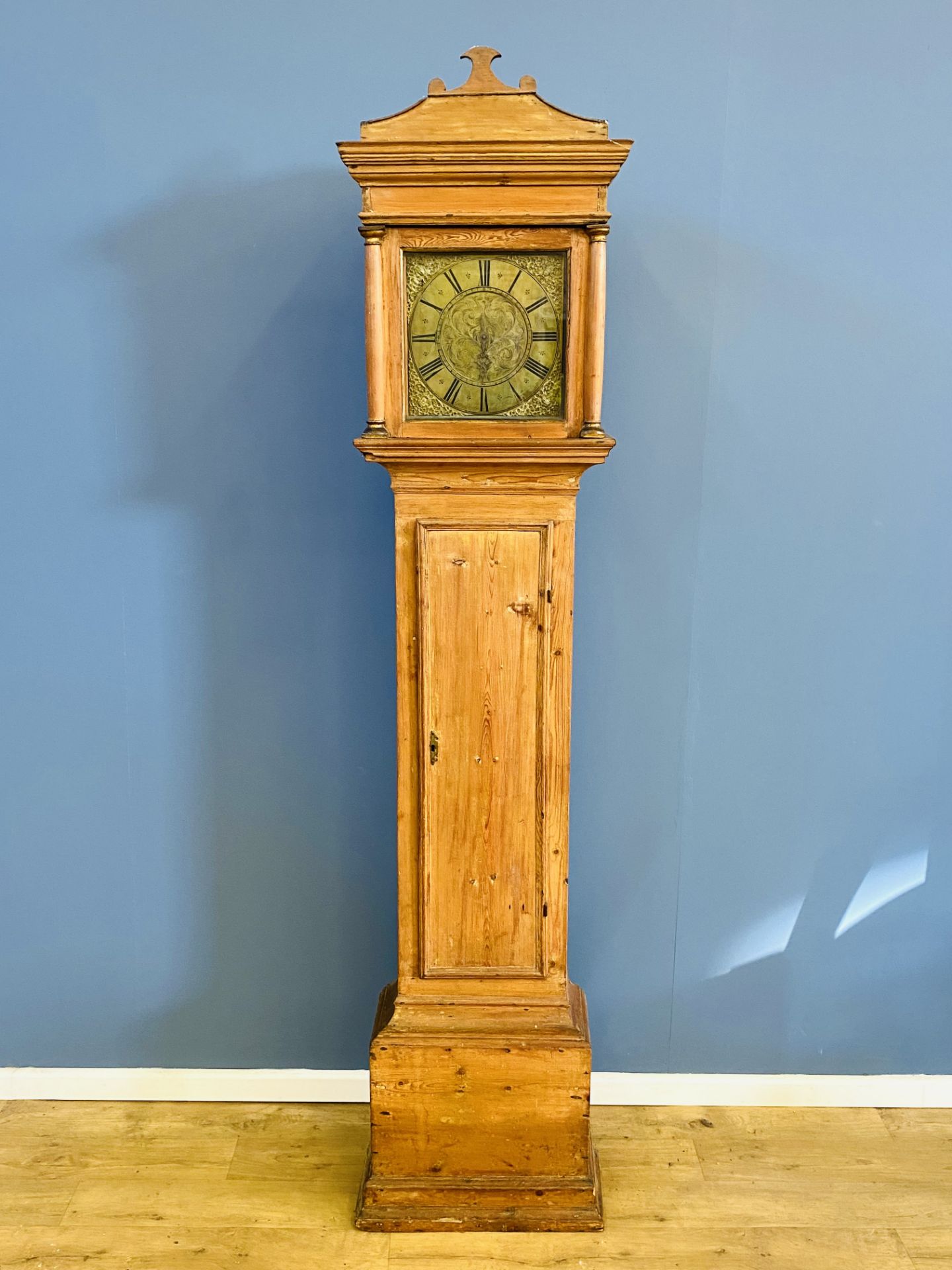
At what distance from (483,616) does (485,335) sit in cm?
50

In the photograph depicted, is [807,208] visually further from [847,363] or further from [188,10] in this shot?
[188,10]

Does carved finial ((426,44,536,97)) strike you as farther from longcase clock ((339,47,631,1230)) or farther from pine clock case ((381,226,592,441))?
pine clock case ((381,226,592,441))

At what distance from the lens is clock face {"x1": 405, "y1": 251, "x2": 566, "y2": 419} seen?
1679 mm

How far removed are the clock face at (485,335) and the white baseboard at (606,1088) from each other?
153 centimetres

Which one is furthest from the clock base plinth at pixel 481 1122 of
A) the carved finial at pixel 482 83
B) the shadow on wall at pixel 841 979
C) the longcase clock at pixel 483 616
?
the carved finial at pixel 482 83

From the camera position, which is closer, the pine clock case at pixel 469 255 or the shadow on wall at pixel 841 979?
the pine clock case at pixel 469 255

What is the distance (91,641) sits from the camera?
2.13 meters

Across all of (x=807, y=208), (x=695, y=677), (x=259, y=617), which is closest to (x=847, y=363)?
(x=807, y=208)

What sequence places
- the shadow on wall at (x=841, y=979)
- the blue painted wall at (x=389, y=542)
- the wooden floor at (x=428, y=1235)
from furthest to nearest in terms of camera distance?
the shadow on wall at (x=841, y=979), the blue painted wall at (x=389, y=542), the wooden floor at (x=428, y=1235)

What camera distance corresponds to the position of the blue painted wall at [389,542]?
6.34 feet

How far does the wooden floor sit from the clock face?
1.55 m

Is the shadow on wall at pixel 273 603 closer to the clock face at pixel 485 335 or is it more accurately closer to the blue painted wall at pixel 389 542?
the blue painted wall at pixel 389 542

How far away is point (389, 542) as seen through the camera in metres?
2.08

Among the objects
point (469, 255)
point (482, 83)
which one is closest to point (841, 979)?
point (469, 255)
